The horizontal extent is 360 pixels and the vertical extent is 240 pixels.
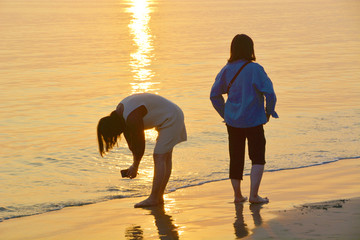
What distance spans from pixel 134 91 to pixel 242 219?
10.4 metres

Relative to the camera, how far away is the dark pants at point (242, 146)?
21.1 ft

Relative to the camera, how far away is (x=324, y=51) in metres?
25.0

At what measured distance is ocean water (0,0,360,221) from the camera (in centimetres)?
850

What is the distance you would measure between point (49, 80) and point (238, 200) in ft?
40.2

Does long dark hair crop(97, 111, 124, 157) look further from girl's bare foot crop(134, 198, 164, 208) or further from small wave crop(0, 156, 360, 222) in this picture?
small wave crop(0, 156, 360, 222)

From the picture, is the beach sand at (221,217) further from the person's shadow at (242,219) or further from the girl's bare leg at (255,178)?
the girl's bare leg at (255,178)

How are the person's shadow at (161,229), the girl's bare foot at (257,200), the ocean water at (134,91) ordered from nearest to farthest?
the person's shadow at (161,229), the girl's bare foot at (257,200), the ocean water at (134,91)

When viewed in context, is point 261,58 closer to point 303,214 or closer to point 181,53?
point 181,53

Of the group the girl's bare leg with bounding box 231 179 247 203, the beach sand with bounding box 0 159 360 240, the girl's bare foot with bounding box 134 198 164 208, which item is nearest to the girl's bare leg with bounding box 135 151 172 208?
the girl's bare foot with bounding box 134 198 164 208

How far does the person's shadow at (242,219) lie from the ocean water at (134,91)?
1633 millimetres

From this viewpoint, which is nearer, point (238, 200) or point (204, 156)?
point (238, 200)

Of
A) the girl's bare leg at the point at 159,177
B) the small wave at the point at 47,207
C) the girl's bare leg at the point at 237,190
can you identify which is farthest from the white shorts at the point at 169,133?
the small wave at the point at 47,207

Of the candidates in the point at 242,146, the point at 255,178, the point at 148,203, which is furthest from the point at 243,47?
the point at 148,203

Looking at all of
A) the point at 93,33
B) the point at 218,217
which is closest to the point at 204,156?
the point at 218,217
